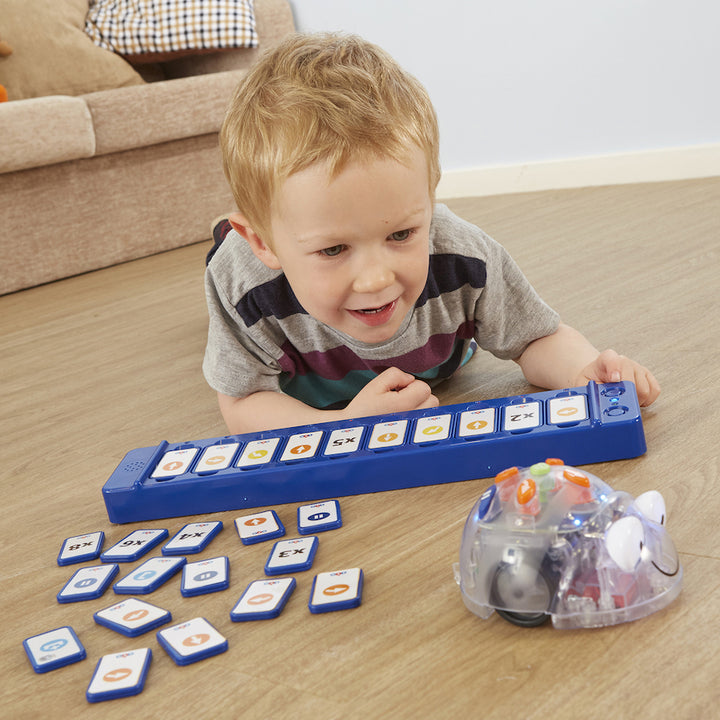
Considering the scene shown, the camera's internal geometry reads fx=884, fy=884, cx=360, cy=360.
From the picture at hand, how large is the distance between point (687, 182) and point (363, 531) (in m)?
1.63

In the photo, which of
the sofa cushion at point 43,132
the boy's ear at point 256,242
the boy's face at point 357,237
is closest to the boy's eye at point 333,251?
the boy's face at point 357,237

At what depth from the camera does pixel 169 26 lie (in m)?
2.45

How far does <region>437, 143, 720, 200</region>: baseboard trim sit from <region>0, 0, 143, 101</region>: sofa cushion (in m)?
1.02

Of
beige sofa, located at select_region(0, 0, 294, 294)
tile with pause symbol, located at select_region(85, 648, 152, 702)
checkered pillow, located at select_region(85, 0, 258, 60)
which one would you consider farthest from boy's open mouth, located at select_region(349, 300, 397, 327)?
checkered pillow, located at select_region(85, 0, 258, 60)

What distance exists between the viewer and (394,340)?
3.16 feet

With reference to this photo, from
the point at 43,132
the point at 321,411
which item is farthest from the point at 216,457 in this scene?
the point at 43,132

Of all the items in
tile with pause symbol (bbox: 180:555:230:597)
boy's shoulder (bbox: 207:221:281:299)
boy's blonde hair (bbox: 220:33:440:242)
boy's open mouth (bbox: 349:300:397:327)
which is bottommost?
tile with pause symbol (bbox: 180:555:230:597)

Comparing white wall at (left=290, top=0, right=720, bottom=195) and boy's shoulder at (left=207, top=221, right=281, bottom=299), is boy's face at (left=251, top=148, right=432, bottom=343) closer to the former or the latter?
boy's shoulder at (left=207, top=221, right=281, bottom=299)

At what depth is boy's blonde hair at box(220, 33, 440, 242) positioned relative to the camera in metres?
0.73

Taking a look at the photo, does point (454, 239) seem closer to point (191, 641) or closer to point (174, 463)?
point (174, 463)

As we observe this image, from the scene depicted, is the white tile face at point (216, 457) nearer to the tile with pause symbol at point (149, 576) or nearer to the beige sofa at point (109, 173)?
the tile with pause symbol at point (149, 576)

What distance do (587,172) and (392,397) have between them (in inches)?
63.4

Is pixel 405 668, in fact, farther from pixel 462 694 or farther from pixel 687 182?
pixel 687 182

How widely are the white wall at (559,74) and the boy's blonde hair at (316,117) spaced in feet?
4.80
